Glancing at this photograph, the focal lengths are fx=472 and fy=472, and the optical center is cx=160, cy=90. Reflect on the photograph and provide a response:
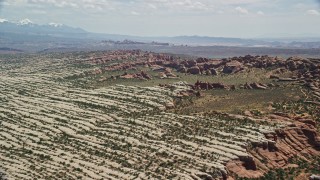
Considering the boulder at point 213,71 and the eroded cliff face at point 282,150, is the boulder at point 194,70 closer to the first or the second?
the boulder at point 213,71

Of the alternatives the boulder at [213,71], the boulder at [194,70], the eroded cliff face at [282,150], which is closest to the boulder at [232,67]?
the boulder at [213,71]

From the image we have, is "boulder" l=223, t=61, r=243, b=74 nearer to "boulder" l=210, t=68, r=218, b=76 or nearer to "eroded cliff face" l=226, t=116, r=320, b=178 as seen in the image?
"boulder" l=210, t=68, r=218, b=76

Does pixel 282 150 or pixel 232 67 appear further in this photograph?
pixel 232 67

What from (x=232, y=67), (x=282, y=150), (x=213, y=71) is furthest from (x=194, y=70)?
(x=282, y=150)

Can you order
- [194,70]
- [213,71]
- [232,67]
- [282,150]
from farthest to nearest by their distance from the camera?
[194,70] → [213,71] → [232,67] → [282,150]

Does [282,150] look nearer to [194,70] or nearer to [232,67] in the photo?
[232,67]

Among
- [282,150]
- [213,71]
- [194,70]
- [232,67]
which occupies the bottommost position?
[282,150]

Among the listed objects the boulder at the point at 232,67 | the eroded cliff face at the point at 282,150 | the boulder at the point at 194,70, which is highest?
the boulder at the point at 232,67

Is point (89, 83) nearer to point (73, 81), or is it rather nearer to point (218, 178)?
point (73, 81)

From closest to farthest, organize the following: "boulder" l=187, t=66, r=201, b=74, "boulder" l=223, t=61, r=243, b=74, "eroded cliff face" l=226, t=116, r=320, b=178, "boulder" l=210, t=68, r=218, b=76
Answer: "eroded cliff face" l=226, t=116, r=320, b=178
"boulder" l=223, t=61, r=243, b=74
"boulder" l=210, t=68, r=218, b=76
"boulder" l=187, t=66, r=201, b=74

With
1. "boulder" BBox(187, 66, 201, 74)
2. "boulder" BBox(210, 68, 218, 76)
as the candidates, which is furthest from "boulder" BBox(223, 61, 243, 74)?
"boulder" BBox(187, 66, 201, 74)

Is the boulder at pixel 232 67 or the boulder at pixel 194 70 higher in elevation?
the boulder at pixel 232 67
